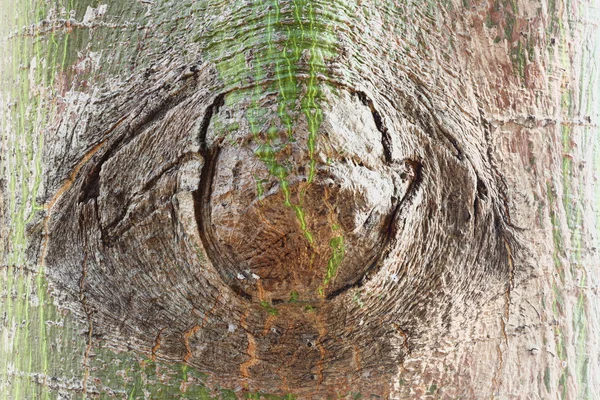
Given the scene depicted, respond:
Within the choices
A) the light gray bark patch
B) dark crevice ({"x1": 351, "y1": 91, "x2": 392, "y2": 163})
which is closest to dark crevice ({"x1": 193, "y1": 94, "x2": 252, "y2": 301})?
the light gray bark patch

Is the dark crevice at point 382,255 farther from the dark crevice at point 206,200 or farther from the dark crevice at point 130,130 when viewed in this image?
the dark crevice at point 130,130

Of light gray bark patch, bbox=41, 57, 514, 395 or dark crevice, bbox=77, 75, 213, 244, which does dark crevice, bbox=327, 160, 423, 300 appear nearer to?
light gray bark patch, bbox=41, 57, 514, 395

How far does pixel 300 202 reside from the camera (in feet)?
1.88

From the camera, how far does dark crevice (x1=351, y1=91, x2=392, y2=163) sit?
62 centimetres

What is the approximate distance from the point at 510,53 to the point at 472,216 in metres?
0.21

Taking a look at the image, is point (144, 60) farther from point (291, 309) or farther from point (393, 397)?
point (393, 397)

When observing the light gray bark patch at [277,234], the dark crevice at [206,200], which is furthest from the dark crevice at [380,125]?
the dark crevice at [206,200]

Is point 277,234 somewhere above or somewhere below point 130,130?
below

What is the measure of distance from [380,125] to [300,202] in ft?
0.39

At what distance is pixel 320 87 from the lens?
1.96 ft

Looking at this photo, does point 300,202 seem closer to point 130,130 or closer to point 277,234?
point 277,234

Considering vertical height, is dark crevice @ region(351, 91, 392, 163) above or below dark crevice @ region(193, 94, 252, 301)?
above

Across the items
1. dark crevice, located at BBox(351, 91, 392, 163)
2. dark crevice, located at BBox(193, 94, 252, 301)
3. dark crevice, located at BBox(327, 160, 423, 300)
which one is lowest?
dark crevice, located at BBox(327, 160, 423, 300)

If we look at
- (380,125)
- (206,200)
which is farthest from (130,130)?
(380,125)
